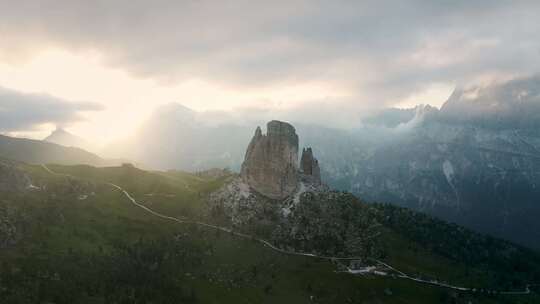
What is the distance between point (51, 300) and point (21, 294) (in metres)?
12.5

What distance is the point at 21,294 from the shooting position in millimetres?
195625

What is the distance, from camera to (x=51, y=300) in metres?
198
